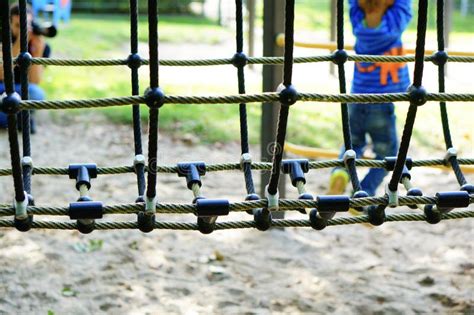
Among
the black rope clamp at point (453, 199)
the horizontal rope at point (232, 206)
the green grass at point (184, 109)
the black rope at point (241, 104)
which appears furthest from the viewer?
the green grass at point (184, 109)

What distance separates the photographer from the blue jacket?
2689 millimetres

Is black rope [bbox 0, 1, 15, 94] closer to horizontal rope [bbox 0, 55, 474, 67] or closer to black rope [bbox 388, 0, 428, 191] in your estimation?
horizontal rope [bbox 0, 55, 474, 67]

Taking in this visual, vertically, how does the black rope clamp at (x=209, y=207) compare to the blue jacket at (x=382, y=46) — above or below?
below

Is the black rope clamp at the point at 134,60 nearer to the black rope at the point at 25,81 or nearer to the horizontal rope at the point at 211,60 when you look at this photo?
the horizontal rope at the point at 211,60

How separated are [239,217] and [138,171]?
124 centimetres

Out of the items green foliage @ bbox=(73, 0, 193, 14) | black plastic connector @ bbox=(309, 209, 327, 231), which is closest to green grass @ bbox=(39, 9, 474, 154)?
black plastic connector @ bbox=(309, 209, 327, 231)

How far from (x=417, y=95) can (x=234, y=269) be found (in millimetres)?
1232

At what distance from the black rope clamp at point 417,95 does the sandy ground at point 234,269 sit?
36.7 inches

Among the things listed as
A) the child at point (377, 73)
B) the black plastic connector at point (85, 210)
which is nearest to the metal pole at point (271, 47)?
the child at point (377, 73)

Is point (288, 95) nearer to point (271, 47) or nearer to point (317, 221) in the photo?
point (317, 221)

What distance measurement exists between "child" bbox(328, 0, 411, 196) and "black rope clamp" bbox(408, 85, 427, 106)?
3.76 feet

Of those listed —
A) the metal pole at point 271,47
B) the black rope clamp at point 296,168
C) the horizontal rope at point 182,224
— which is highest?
the metal pole at point 271,47

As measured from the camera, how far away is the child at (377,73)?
8.84 feet

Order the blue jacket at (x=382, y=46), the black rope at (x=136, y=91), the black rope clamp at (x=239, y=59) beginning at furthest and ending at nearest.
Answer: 1. the blue jacket at (x=382, y=46)
2. the black rope clamp at (x=239, y=59)
3. the black rope at (x=136, y=91)
